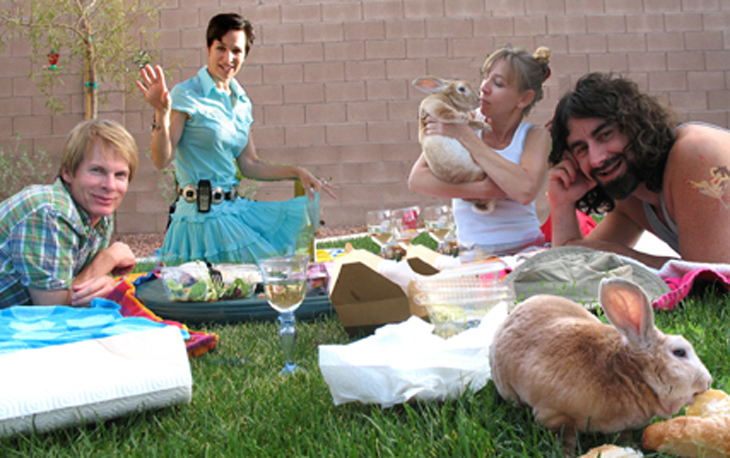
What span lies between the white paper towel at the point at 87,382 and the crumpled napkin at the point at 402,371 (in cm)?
44

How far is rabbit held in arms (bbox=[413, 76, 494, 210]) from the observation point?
9.37ft

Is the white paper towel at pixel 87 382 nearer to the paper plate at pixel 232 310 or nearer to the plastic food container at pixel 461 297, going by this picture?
the plastic food container at pixel 461 297

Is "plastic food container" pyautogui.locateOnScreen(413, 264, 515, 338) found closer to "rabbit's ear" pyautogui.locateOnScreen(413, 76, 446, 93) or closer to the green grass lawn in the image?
the green grass lawn

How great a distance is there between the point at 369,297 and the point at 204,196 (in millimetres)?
2231

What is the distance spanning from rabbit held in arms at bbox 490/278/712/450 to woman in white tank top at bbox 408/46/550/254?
1.79m

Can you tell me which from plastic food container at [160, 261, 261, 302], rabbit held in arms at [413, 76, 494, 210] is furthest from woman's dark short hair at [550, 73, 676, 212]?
plastic food container at [160, 261, 261, 302]

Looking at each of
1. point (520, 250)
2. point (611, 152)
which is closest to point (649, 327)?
point (611, 152)

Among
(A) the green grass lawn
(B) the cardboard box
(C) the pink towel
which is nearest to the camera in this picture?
(A) the green grass lawn

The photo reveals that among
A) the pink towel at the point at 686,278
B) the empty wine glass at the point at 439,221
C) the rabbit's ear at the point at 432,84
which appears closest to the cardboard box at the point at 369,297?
the empty wine glass at the point at 439,221

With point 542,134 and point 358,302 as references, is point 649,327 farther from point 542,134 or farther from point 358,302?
point 542,134

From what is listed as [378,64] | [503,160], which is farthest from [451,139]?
[378,64]

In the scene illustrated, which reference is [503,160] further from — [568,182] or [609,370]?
[609,370]

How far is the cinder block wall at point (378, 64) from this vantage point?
8109 millimetres

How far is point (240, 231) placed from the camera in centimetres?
388
